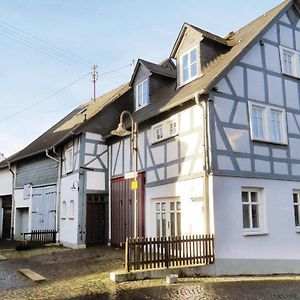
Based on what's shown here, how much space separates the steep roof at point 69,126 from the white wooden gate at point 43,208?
242cm

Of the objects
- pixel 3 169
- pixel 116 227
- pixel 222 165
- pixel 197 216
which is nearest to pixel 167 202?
pixel 197 216

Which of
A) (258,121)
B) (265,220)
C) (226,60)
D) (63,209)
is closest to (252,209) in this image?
(265,220)

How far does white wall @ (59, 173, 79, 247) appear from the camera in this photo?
18406 mm

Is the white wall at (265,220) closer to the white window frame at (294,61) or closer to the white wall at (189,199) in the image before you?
the white wall at (189,199)

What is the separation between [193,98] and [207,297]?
6.92 meters

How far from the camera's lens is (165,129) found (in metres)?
14.8

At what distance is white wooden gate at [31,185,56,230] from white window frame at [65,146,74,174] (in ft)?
6.67

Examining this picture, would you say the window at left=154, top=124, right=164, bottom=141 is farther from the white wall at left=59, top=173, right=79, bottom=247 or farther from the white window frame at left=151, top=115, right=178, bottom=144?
the white wall at left=59, top=173, right=79, bottom=247

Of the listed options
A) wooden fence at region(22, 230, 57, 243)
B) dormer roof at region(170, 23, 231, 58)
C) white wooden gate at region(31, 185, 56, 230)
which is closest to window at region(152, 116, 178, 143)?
dormer roof at region(170, 23, 231, 58)

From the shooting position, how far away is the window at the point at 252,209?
13.0 meters

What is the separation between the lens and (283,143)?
14.1 m

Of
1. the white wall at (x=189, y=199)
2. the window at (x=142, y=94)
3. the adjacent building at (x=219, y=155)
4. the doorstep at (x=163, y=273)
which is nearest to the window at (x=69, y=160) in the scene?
the adjacent building at (x=219, y=155)

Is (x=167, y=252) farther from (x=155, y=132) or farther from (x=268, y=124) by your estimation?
(x=268, y=124)

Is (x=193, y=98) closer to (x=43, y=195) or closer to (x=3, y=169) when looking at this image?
(x=43, y=195)
